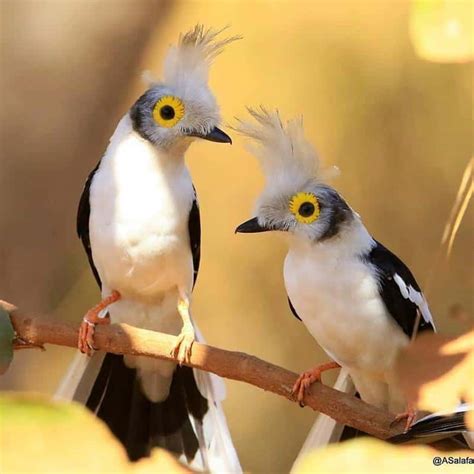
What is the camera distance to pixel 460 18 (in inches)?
32.8

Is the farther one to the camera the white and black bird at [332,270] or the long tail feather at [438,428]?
the white and black bird at [332,270]

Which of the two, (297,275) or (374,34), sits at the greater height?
(374,34)

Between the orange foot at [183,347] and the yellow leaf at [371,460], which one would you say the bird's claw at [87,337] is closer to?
the orange foot at [183,347]

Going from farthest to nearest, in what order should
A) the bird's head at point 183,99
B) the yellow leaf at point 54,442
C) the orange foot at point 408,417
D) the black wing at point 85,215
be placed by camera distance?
the black wing at point 85,215 < the bird's head at point 183,99 < the orange foot at point 408,417 < the yellow leaf at point 54,442

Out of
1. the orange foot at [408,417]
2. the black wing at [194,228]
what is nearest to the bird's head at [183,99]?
the black wing at [194,228]

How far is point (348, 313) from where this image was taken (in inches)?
52.4

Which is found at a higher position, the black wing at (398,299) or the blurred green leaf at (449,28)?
the blurred green leaf at (449,28)

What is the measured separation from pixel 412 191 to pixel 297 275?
20.3 inches

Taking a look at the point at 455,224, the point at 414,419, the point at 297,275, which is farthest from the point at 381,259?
the point at 414,419

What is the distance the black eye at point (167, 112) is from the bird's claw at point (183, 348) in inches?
14.8

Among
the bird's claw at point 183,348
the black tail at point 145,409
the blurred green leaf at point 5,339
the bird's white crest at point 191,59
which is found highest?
the bird's white crest at point 191,59

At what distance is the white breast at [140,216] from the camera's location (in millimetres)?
1427

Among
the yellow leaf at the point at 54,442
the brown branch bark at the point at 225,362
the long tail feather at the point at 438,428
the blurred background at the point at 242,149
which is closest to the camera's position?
the yellow leaf at the point at 54,442

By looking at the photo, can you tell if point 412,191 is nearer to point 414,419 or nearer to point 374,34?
point 374,34
